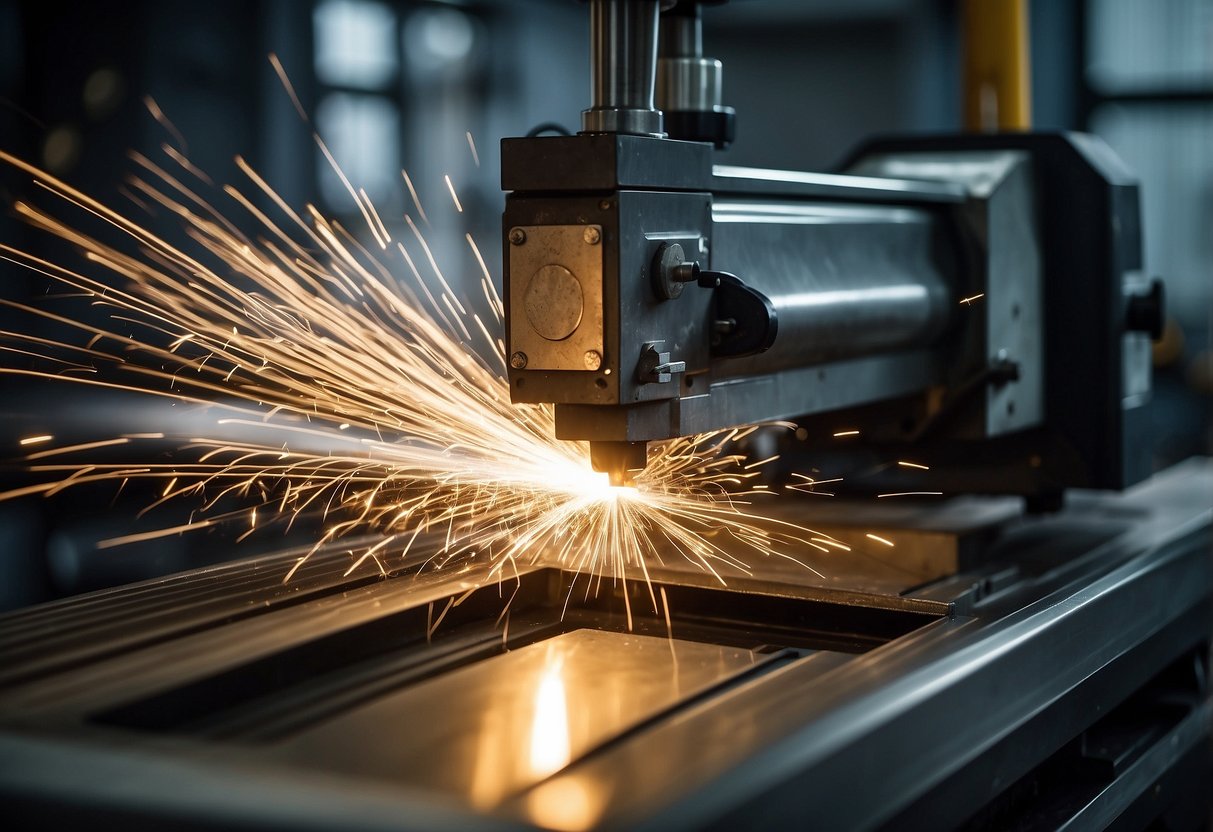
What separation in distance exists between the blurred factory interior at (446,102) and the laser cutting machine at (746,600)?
30 centimetres

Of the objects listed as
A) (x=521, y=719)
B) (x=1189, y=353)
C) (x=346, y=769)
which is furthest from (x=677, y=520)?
(x=1189, y=353)

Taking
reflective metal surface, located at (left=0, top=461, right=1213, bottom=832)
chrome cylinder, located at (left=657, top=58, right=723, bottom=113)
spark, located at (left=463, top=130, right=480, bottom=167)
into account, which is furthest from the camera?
spark, located at (left=463, top=130, right=480, bottom=167)

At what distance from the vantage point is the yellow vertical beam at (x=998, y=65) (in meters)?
2.40

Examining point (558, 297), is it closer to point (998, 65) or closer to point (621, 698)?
point (621, 698)

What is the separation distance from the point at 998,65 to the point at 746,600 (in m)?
1.35

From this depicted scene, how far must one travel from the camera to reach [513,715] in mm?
1051

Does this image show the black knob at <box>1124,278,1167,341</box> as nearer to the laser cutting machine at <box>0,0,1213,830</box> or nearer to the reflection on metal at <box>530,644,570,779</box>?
the laser cutting machine at <box>0,0,1213,830</box>

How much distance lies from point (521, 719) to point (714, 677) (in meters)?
0.20

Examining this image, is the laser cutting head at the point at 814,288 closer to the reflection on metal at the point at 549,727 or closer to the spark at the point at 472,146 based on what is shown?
the reflection on metal at the point at 549,727

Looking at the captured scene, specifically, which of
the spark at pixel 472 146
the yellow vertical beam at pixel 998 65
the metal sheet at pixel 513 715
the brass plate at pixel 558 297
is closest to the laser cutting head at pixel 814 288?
the brass plate at pixel 558 297

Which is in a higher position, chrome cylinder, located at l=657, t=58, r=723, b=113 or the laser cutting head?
chrome cylinder, located at l=657, t=58, r=723, b=113

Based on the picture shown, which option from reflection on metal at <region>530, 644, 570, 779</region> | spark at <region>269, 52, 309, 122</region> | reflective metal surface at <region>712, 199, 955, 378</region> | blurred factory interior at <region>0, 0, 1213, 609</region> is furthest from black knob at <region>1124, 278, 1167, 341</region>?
spark at <region>269, 52, 309, 122</region>

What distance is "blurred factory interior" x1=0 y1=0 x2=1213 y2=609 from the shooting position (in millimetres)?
2867

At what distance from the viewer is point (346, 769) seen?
0.93 meters
